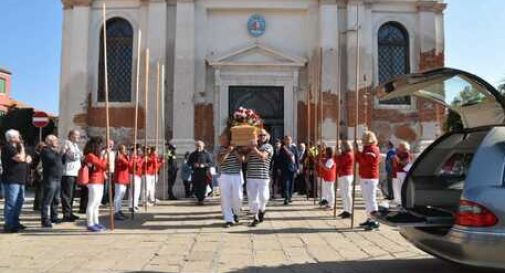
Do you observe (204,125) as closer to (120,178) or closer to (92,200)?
(120,178)

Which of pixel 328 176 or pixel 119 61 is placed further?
pixel 119 61

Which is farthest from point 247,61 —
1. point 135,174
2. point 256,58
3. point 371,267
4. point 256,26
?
point 371,267

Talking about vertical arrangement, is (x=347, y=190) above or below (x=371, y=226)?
above

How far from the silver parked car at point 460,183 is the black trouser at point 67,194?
22.1 feet

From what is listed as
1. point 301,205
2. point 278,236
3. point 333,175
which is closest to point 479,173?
point 278,236

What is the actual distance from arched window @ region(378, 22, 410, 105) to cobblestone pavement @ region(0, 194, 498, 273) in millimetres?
10580

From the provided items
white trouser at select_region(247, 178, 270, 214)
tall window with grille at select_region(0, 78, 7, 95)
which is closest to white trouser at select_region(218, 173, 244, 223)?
white trouser at select_region(247, 178, 270, 214)

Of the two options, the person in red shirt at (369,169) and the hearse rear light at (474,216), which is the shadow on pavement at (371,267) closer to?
the hearse rear light at (474,216)

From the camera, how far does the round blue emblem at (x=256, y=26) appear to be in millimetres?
20891

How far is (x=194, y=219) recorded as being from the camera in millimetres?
12164

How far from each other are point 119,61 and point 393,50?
9495mm

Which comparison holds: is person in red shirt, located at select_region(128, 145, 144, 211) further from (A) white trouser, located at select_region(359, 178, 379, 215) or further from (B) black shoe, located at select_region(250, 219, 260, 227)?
(A) white trouser, located at select_region(359, 178, 379, 215)

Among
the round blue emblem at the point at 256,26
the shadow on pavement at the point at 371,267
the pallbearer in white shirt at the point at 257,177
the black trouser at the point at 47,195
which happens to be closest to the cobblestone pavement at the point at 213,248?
the shadow on pavement at the point at 371,267

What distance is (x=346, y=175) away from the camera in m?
12.5
